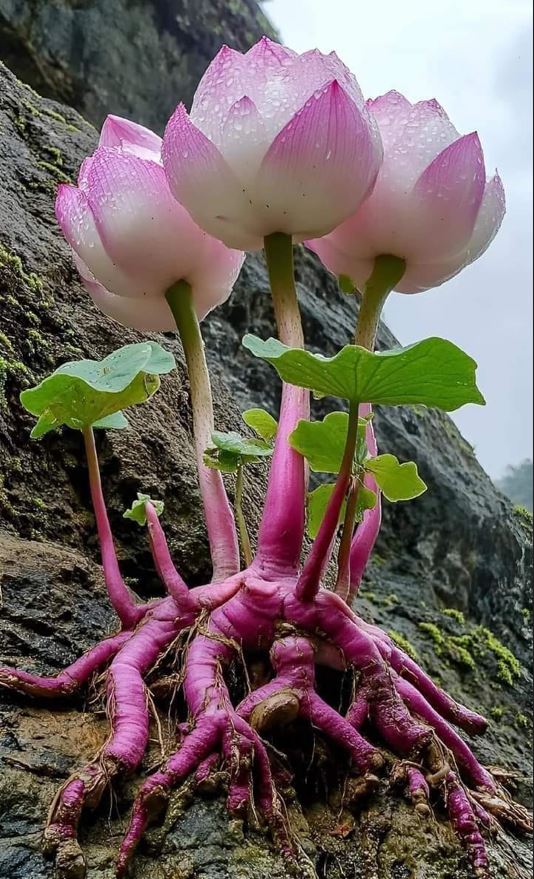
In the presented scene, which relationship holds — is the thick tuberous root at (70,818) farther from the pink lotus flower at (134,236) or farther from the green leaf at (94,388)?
the pink lotus flower at (134,236)

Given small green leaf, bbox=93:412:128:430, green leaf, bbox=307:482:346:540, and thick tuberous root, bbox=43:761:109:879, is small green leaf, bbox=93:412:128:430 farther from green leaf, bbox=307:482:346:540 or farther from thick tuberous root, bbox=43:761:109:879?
thick tuberous root, bbox=43:761:109:879

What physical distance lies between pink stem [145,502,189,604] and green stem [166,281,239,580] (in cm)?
5

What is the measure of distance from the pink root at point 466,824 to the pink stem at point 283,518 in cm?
20

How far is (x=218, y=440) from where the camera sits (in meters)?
0.61

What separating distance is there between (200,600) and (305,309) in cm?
118

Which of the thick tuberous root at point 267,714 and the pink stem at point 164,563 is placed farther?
the pink stem at point 164,563

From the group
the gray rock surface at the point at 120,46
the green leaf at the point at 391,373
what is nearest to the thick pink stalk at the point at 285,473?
the green leaf at the point at 391,373

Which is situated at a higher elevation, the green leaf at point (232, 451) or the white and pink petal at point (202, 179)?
the white and pink petal at point (202, 179)

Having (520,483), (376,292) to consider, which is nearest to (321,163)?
(376,292)

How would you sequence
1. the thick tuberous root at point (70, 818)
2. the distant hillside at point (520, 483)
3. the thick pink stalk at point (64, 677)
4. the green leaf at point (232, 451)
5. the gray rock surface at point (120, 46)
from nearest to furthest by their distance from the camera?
the thick tuberous root at point (70, 818)
the thick pink stalk at point (64, 677)
the green leaf at point (232, 451)
the gray rock surface at point (120, 46)
the distant hillside at point (520, 483)

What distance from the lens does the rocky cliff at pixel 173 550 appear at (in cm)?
43

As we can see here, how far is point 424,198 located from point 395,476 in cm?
25

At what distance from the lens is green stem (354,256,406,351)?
618 mm

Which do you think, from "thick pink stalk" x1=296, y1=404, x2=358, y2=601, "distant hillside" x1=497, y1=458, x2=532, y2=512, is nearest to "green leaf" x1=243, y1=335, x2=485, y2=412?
"thick pink stalk" x1=296, y1=404, x2=358, y2=601
